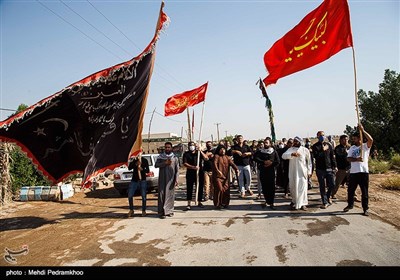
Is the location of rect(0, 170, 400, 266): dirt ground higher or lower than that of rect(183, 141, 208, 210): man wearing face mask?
lower

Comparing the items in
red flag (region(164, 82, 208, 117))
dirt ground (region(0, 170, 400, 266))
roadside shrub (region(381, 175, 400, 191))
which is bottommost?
dirt ground (region(0, 170, 400, 266))

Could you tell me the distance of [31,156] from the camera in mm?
5414

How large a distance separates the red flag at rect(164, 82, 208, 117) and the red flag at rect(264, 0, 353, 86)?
361 centimetres

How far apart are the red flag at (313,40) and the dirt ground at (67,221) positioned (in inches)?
148

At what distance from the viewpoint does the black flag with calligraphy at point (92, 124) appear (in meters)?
5.14

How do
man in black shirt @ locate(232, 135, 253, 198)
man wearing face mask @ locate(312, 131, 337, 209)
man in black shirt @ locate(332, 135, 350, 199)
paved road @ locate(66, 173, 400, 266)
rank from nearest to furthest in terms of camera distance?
paved road @ locate(66, 173, 400, 266) → man wearing face mask @ locate(312, 131, 337, 209) → man in black shirt @ locate(332, 135, 350, 199) → man in black shirt @ locate(232, 135, 253, 198)

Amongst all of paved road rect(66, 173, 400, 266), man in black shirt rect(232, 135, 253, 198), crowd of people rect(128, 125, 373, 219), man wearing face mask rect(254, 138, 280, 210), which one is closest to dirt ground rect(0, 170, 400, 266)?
paved road rect(66, 173, 400, 266)

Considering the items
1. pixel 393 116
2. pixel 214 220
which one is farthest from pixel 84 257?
pixel 393 116

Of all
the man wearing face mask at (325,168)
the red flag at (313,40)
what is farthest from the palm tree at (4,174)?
the man wearing face mask at (325,168)

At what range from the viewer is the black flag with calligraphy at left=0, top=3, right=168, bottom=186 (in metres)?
5.14

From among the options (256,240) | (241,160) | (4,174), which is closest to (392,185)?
(241,160)

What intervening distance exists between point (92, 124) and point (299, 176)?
16.9ft

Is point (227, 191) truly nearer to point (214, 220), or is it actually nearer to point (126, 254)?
point (214, 220)

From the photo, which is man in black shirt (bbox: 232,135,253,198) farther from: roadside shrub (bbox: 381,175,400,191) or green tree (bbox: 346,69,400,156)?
green tree (bbox: 346,69,400,156)
